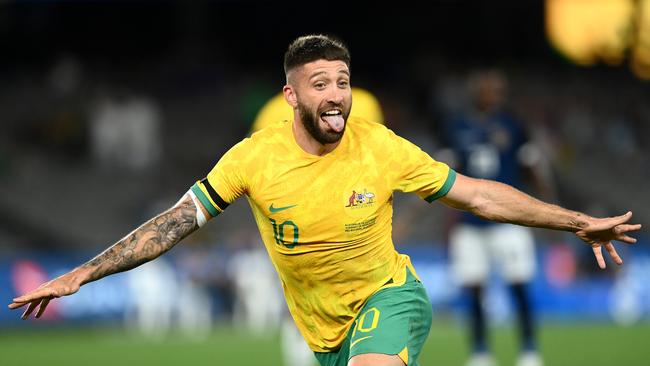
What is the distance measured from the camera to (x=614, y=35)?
95.9 ft

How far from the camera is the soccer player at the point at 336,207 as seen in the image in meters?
6.39

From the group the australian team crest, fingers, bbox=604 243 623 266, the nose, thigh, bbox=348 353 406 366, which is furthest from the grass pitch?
the nose

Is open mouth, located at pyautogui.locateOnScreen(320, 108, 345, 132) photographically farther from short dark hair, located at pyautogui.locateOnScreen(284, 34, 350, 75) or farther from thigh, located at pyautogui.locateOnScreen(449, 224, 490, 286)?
thigh, located at pyautogui.locateOnScreen(449, 224, 490, 286)

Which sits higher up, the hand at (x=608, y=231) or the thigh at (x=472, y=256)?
the thigh at (x=472, y=256)

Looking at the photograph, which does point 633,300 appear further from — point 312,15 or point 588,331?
point 312,15

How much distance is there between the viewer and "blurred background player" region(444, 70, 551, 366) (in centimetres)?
1202

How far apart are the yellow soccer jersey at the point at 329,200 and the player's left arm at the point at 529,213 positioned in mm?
128

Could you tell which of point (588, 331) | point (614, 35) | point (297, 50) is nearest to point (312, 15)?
point (614, 35)

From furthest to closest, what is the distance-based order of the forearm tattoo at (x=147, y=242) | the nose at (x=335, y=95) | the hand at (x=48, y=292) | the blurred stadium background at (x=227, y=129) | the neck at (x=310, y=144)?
the blurred stadium background at (x=227, y=129) < the neck at (x=310, y=144) < the nose at (x=335, y=95) < the forearm tattoo at (x=147, y=242) < the hand at (x=48, y=292)

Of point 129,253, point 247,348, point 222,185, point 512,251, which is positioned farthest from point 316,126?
point 247,348

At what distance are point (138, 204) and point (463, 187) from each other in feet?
64.3

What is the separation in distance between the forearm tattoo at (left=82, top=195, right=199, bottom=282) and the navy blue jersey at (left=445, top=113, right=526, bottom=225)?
19.9 feet

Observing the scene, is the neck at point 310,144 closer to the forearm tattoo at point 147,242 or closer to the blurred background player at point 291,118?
the forearm tattoo at point 147,242

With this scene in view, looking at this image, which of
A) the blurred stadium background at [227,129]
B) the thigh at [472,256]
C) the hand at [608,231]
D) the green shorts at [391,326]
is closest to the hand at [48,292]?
the green shorts at [391,326]
